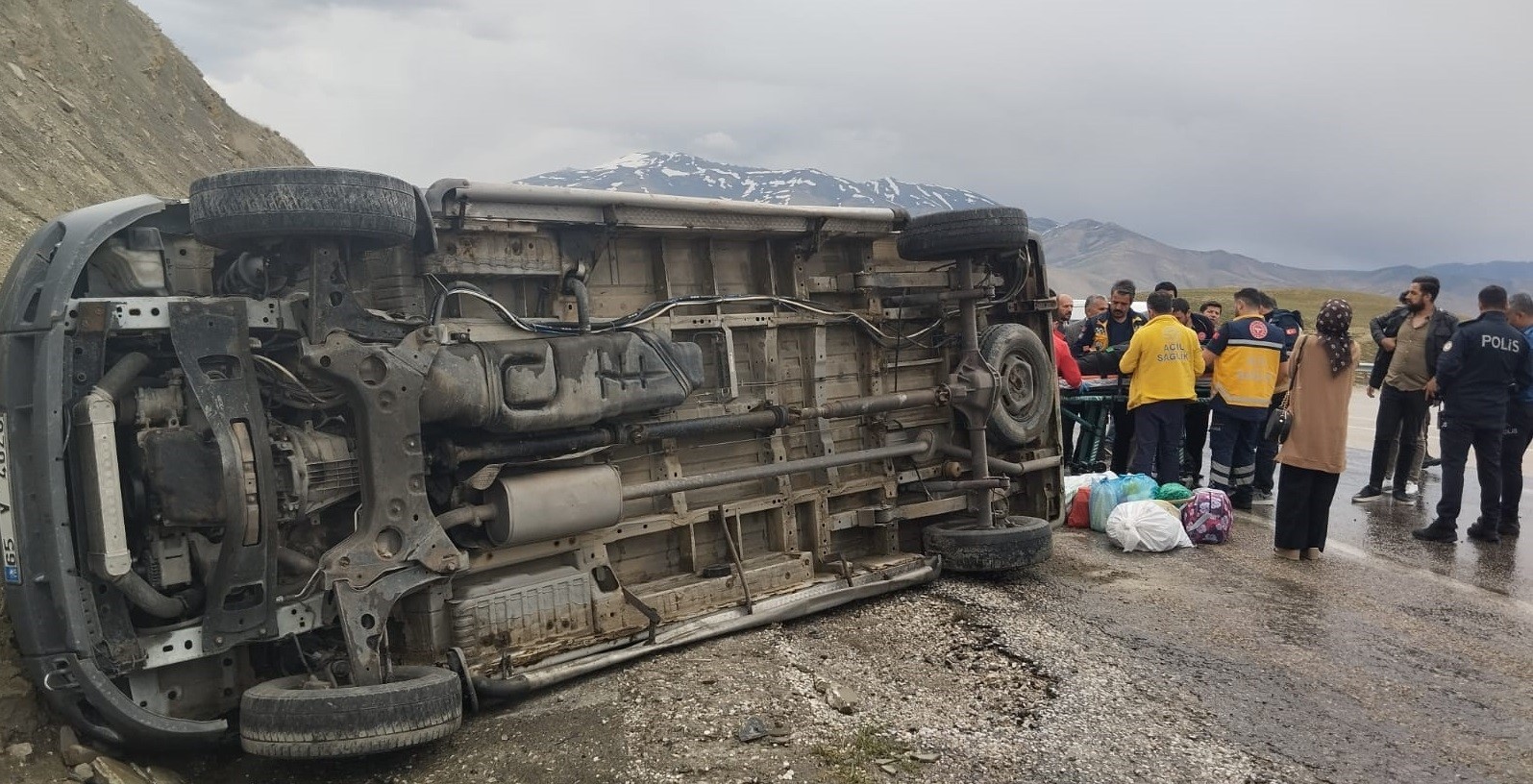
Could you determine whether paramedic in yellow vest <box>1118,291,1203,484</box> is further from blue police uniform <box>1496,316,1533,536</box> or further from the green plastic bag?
blue police uniform <box>1496,316,1533,536</box>

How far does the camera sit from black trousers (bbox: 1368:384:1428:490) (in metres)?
8.80

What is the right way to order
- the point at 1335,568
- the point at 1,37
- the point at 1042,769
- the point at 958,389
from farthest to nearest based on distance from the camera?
the point at 1,37 → the point at 1335,568 → the point at 958,389 → the point at 1042,769

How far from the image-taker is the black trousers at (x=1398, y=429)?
8805 mm

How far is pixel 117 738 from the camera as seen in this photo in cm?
349

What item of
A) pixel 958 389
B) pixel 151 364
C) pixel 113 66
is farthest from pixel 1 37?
pixel 958 389

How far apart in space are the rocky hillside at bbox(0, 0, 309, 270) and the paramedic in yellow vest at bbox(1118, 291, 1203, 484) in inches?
336

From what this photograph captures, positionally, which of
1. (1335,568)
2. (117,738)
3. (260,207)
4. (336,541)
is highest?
(260,207)

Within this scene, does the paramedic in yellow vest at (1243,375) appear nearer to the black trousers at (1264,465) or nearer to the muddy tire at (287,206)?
the black trousers at (1264,465)

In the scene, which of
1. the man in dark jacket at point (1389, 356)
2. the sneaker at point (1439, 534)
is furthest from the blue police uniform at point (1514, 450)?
the man in dark jacket at point (1389, 356)

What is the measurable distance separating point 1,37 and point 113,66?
111 inches

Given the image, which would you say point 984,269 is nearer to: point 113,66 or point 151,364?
point 151,364

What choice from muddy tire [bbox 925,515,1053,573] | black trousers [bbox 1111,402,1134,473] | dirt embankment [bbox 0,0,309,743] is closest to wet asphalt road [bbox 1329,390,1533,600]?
black trousers [bbox 1111,402,1134,473]

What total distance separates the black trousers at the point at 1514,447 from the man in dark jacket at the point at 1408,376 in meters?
0.65

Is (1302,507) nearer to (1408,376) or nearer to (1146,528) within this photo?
Answer: (1146,528)
